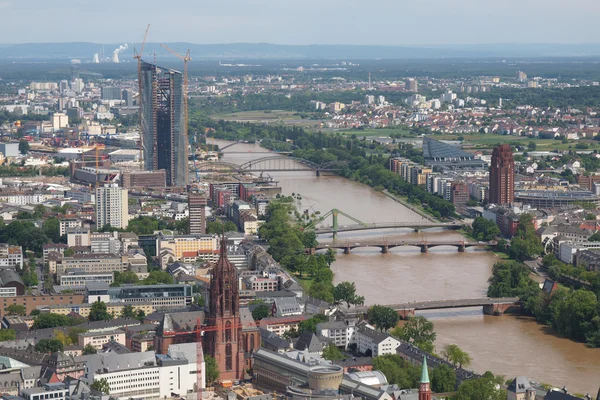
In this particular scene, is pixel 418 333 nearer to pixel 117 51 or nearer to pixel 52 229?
pixel 52 229

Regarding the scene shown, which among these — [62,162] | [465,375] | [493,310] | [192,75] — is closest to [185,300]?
[493,310]

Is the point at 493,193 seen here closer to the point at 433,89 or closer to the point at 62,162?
the point at 62,162

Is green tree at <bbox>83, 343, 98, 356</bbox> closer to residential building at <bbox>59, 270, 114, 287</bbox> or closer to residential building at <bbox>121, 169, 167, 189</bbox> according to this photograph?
residential building at <bbox>59, 270, 114, 287</bbox>

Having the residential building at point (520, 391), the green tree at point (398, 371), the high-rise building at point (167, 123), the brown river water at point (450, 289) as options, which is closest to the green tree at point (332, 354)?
the green tree at point (398, 371)

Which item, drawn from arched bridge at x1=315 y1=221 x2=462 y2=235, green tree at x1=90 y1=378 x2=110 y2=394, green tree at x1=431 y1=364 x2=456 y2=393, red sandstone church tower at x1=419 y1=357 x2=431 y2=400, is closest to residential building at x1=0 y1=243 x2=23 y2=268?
arched bridge at x1=315 y1=221 x2=462 y2=235

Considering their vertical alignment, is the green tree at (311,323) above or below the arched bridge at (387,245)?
above

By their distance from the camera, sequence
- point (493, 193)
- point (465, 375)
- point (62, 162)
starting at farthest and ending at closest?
point (62, 162), point (493, 193), point (465, 375)

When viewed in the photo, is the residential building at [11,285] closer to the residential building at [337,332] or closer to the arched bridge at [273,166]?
the residential building at [337,332]
